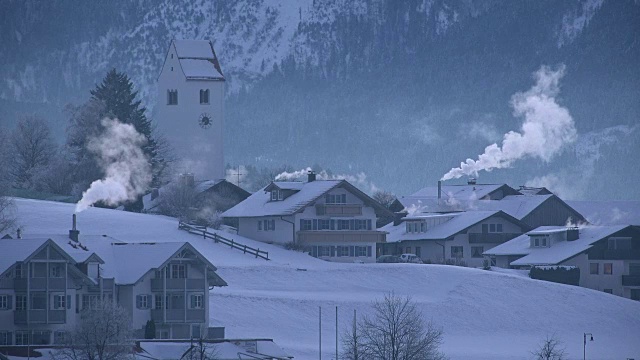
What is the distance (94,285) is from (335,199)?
46.5 meters

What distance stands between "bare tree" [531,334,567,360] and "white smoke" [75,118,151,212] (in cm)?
5082

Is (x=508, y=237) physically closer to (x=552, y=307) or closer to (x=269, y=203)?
(x=269, y=203)

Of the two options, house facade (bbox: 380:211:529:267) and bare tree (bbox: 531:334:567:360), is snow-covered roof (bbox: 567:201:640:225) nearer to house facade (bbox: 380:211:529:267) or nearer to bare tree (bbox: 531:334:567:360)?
house facade (bbox: 380:211:529:267)

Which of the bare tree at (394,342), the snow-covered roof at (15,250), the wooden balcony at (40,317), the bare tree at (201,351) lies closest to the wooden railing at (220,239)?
the bare tree at (394,342)

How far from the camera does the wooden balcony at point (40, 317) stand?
9212 centimetres

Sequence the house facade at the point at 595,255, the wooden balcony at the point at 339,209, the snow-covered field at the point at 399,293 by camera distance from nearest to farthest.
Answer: the snow-covered field at the point at 399,293
the house facade at the point at 595,255
the wooden balcony at the point at 339,209

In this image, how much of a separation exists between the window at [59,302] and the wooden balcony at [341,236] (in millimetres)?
44412

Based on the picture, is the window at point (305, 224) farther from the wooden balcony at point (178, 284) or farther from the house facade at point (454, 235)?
the wooden balcony at point (178, 284)

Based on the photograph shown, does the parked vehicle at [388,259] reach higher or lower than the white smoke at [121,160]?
lower

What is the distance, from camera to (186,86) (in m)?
178

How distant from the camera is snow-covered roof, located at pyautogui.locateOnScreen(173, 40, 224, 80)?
178000 mm

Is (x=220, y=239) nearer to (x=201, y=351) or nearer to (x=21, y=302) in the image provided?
(x=21, y=302)

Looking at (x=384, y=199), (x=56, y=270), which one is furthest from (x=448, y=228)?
(x=56, y=270)

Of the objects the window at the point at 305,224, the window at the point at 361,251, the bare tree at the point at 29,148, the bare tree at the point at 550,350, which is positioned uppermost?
the bare tree at the point at 29,148
